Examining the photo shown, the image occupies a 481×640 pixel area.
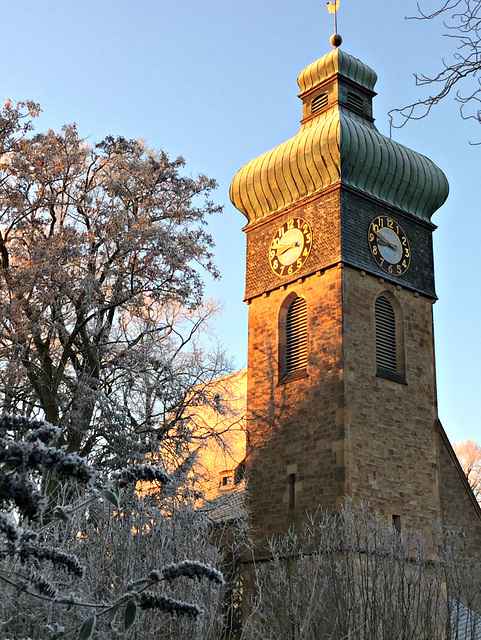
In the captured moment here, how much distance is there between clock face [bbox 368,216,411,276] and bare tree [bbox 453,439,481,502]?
667 inches

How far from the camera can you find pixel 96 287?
16.5 meters

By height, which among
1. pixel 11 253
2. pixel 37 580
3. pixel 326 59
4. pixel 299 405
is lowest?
pixel 37 580

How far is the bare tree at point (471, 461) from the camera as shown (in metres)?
38.1

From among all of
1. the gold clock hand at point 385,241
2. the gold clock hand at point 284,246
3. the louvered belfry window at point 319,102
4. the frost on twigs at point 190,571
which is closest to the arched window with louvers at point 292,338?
the gold clock hand at point 284,246

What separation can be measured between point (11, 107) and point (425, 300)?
1164cm

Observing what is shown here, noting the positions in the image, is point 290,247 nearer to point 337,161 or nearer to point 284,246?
point 284,246

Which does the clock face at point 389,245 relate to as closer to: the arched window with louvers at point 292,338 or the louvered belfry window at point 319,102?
the arched window with louvers at point 292,338

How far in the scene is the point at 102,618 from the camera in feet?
26.0

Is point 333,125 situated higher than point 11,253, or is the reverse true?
point 333,125

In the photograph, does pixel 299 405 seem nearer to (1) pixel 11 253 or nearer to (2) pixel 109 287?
(2) pixel 109 287

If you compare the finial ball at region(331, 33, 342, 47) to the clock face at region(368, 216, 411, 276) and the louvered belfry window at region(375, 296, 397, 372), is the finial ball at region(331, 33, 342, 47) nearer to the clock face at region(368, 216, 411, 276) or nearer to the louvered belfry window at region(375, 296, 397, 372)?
the clock face at region(368, 216, 411, 276)

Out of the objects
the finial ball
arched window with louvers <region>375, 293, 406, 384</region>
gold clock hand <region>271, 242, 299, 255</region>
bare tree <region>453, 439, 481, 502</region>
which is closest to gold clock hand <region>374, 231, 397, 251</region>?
arched window with louvers <region>375, 293, 406, 384</region>

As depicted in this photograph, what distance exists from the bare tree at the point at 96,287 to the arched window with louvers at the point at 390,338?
506cm

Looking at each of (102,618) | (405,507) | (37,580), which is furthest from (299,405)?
(37,580)
